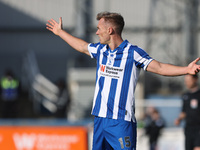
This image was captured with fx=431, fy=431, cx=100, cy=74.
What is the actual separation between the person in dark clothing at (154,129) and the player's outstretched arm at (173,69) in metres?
6.91

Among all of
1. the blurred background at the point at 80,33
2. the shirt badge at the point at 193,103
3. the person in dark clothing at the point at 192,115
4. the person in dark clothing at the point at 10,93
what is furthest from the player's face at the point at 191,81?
the blurred background at the point at 80,33

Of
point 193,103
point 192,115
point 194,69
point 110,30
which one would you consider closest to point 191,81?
point 193,103

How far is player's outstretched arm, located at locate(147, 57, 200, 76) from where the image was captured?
3824mm

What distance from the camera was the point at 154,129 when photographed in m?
10.9

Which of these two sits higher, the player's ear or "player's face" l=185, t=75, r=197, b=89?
the player's ear

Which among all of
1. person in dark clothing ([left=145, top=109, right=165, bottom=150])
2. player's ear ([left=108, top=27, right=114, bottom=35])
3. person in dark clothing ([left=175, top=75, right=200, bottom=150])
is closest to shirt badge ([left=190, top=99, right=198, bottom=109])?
person in dark clothing ([left=175, top=75, right=200, bottom=150])

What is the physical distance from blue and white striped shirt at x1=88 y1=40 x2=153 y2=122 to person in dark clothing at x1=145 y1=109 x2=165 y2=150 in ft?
22.3

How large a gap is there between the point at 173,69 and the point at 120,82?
0.55m

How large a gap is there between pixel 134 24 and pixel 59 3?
142 inches

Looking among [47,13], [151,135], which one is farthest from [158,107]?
[47,13]

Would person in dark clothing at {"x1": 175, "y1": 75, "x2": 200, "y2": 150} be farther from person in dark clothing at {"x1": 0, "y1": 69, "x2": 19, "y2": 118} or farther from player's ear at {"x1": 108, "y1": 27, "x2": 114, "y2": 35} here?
person in dark clothing at {"x1": 0, "y1": 69, "x2": 19, "y2": 118}

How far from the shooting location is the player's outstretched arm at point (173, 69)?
382 cm

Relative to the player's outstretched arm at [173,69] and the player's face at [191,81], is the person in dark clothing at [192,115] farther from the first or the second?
the player's outstretched arm at [173,69]

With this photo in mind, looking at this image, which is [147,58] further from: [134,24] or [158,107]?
[134,24]
